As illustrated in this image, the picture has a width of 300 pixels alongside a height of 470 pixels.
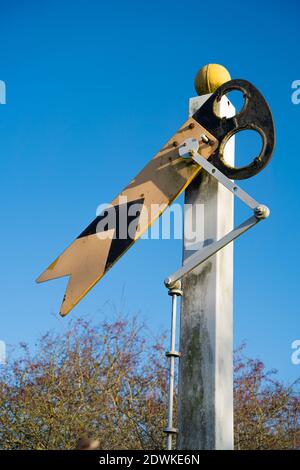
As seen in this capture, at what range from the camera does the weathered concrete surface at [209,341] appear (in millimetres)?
3555

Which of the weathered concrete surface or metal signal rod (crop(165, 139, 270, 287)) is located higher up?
metal signal rod (crop(165, 139, 270, 287))

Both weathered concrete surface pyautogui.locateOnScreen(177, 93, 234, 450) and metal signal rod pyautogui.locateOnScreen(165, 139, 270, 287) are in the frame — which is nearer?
weathered concrete surface pyautogui.locateOnScreen(177, 93, 234, 450)

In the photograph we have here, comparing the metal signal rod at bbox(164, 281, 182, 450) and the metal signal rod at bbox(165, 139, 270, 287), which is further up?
the metal signal rod at bbox(165, 139, 270, 287)

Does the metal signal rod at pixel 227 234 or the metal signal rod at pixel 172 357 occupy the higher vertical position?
the metal signal rod at pixel 227 234

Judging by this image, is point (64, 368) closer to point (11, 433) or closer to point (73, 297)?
point (11, 433)

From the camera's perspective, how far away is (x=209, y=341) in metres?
3.75

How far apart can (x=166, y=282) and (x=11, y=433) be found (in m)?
5.47

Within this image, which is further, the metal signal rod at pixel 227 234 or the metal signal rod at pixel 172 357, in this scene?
the metal signal rod at pixel 227 234

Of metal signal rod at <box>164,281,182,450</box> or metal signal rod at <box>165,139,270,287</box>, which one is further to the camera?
metal signal rod at <box>165,139,270,287</box>

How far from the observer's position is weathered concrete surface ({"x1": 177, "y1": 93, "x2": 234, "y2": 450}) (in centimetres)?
355

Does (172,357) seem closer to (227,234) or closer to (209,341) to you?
(209,341)

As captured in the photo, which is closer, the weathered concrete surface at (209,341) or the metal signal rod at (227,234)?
the weathered concrete surface at (209,341)

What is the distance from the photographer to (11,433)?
331 inches
